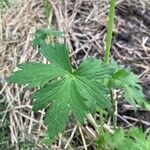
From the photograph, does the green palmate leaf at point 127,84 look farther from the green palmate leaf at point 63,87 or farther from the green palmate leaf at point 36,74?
the green palmate leaf at point 36,74

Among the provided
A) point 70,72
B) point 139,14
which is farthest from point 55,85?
point 139,14

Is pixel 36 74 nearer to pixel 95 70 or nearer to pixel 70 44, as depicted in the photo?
pixel 95 70

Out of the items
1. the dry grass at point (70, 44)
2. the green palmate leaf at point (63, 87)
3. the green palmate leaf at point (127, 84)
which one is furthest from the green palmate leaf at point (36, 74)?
the dry grass at point (70, 44)

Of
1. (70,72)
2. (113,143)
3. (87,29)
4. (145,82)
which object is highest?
(87,29)

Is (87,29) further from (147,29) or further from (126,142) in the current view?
(126,142)

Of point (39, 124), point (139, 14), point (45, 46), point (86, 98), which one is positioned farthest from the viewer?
point (139, 14)
